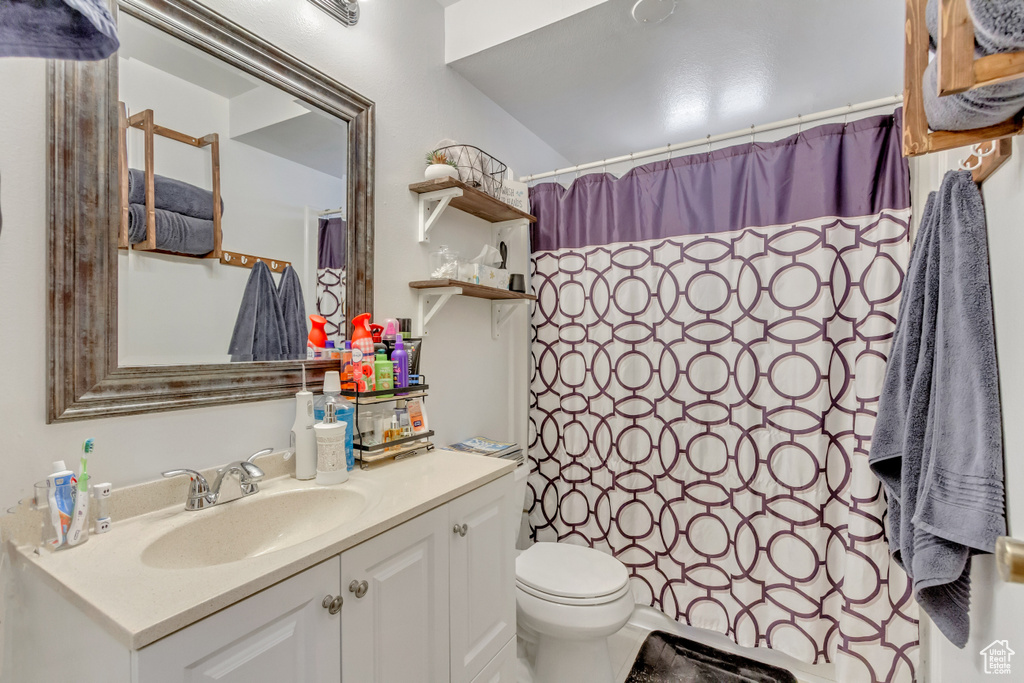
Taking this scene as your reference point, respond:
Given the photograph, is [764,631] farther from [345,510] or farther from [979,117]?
[979,117]

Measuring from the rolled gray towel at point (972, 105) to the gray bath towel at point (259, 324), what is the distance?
4.67ft

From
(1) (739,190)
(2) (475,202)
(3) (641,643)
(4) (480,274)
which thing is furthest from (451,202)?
(3) (641,643)

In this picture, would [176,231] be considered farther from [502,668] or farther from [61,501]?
[502,668]

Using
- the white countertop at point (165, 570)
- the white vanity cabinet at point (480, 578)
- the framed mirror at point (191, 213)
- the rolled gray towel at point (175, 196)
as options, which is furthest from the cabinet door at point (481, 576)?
the rolled gray towel at point (175, 196)

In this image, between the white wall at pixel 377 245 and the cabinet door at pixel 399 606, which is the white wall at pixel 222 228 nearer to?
the white wall at pixel 377 245

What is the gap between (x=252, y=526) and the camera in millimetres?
1062

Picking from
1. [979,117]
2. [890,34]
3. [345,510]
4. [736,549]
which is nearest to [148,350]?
[345,510]

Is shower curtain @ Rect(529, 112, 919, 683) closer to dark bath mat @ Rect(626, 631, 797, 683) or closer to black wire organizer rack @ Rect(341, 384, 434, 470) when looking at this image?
dark bath mat @ Rect(626, 631, 797, 683)

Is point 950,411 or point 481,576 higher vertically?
point 950,411

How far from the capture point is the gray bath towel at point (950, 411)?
0.83m

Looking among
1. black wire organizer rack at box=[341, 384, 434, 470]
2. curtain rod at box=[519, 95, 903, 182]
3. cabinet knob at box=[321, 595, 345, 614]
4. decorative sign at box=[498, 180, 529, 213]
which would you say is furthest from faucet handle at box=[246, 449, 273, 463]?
curtain rod at box=[519, 95, 903, 182]

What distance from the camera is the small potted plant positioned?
160 centimetres

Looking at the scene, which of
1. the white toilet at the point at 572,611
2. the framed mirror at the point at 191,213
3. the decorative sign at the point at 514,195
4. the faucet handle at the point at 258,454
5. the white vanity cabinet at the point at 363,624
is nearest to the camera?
the white vanity cabinet at the point at 363,624

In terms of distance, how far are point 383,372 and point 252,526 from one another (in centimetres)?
52
